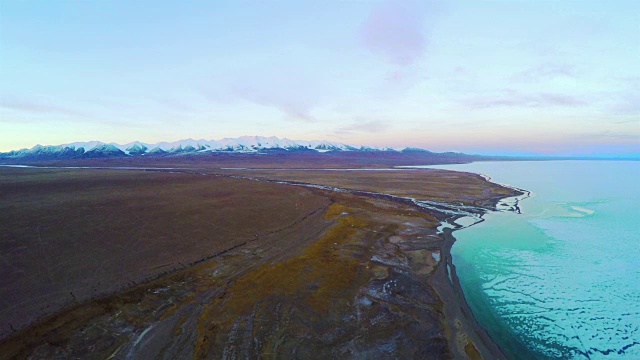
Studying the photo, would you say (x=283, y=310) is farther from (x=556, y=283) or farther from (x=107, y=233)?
(x=107, y=233)

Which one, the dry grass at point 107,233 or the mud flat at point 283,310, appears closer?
the mud flat at point 283,310

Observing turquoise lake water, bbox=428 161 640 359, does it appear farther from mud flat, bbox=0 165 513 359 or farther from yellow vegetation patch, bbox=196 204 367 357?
yellow vegetation patch, bbox=196 204 367 357

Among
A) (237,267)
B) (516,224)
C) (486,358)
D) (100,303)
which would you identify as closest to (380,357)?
(486,358)

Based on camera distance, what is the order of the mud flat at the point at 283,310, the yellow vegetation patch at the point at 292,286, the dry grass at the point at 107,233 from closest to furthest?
1. the mud flat at the point at 283,310
2. the yellow vegetation patch at the point at 292,286
3. the dry grass at the point at 107,233

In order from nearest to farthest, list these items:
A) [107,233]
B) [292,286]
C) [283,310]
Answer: [283,310], [292,286], [107,233]

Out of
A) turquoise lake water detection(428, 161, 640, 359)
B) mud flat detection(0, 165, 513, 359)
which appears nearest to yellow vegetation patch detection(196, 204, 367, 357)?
mud flat detection(0, 165, 513, 359)

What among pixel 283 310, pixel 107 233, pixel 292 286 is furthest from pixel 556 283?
pixel 107 233

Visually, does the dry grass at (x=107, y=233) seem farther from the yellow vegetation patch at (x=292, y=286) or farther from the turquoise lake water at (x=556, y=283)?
the turquoise lake water at (x=556, y=283)

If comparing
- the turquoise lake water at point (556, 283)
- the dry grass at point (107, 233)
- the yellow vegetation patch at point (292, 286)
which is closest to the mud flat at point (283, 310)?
the yellow vegetation patch at point (292, 286)
